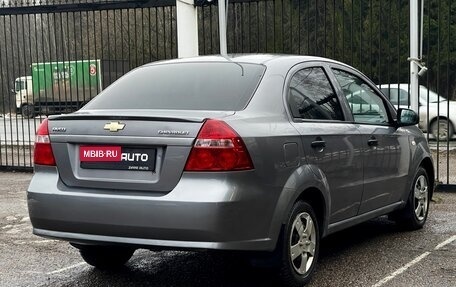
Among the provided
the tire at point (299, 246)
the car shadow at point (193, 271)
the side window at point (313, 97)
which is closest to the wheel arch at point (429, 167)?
the car shadow at point (193, 271)

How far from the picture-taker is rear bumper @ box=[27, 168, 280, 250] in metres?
3.71

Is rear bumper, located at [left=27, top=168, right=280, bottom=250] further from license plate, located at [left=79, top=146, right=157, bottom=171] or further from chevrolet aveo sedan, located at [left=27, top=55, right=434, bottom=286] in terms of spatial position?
license plate, located at [left=79, top=146, right=157, bottom=171]

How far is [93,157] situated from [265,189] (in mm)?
1112

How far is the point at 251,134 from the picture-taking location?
12.8 ft

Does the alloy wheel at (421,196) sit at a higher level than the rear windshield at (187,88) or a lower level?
lower

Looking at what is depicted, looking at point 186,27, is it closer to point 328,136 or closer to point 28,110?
point 28,110

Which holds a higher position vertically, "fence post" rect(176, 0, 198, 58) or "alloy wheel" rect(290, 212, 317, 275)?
"fence post" rect(176, 0, 198, 58)

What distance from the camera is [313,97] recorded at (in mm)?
4742

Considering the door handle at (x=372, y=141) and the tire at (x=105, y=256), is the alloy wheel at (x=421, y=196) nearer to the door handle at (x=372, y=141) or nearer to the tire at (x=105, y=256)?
the door handle at (x=372, y=141)

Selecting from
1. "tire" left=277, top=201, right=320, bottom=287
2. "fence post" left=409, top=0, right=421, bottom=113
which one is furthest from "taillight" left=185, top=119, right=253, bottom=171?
"fence post" left=409, top=0, right=421, bottom=113

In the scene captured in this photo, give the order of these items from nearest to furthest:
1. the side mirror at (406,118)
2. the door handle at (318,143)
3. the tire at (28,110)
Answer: the door handle at (318,143), the side mirror at (406,118), the tire at (28,110)

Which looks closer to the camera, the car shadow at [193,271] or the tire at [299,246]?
the tire at [299,246]

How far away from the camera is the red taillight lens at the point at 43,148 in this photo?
4211mm

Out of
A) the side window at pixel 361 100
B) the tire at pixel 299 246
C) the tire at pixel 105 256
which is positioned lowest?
the tire at pixel 105 256
